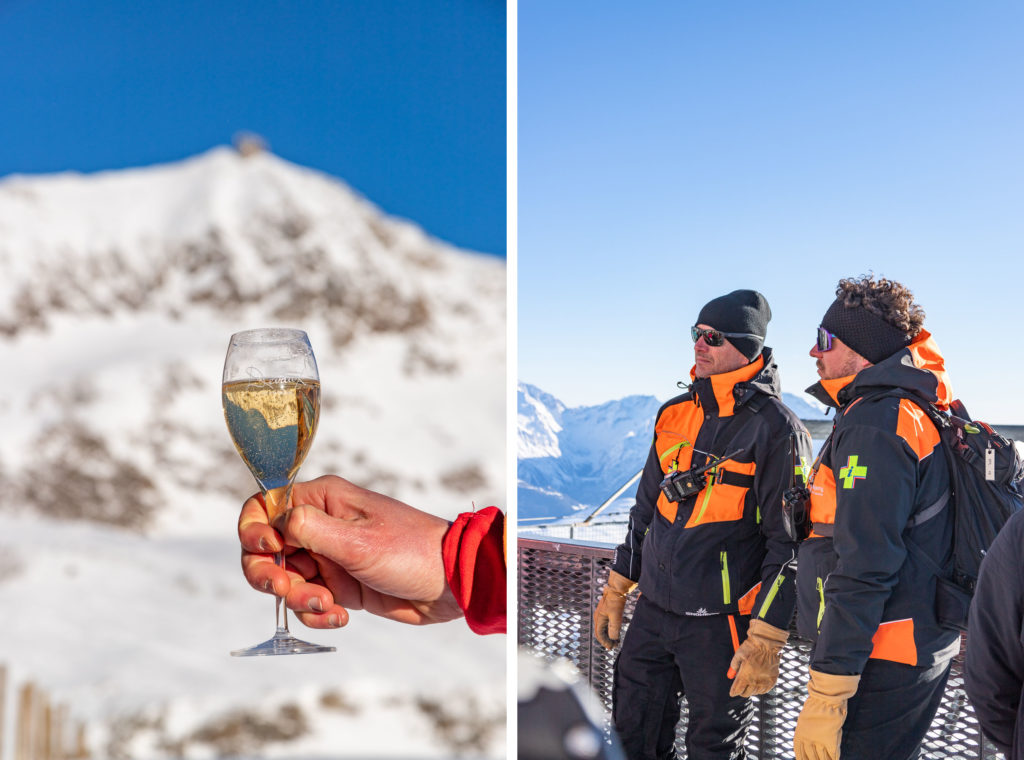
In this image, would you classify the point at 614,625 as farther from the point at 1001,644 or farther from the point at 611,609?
the point at 1001,644

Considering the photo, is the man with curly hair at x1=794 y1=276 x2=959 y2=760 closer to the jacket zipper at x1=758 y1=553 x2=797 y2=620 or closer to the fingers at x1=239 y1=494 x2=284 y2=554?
the jacket zipper at x1=758 y1=553 x2=797 y2=620

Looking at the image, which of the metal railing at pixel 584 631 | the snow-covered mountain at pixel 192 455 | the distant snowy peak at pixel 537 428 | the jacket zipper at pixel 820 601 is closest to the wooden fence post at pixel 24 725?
the snow-covered mountain at pixel 192 455

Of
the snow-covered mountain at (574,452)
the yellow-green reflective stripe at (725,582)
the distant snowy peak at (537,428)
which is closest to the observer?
the yellow-green reflective stripe at (725,582)

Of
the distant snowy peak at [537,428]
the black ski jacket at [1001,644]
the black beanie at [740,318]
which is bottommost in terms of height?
the distant snowy peak at [537,428]

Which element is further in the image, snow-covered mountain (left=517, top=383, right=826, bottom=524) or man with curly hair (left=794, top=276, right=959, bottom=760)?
snow-covered mountain (left=517, top=383, right=826, bottom=524)

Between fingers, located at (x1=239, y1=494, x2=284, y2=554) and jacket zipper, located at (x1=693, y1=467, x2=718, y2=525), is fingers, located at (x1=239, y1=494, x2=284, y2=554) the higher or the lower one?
the higher one

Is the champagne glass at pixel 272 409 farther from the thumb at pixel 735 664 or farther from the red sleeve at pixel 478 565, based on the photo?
→ the thumb at pixel 735 664

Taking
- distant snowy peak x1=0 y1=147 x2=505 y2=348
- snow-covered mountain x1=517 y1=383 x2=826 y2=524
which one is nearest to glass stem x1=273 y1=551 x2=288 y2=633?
distant snowy peak x1=0 y1=147 x2=505 y2=348
